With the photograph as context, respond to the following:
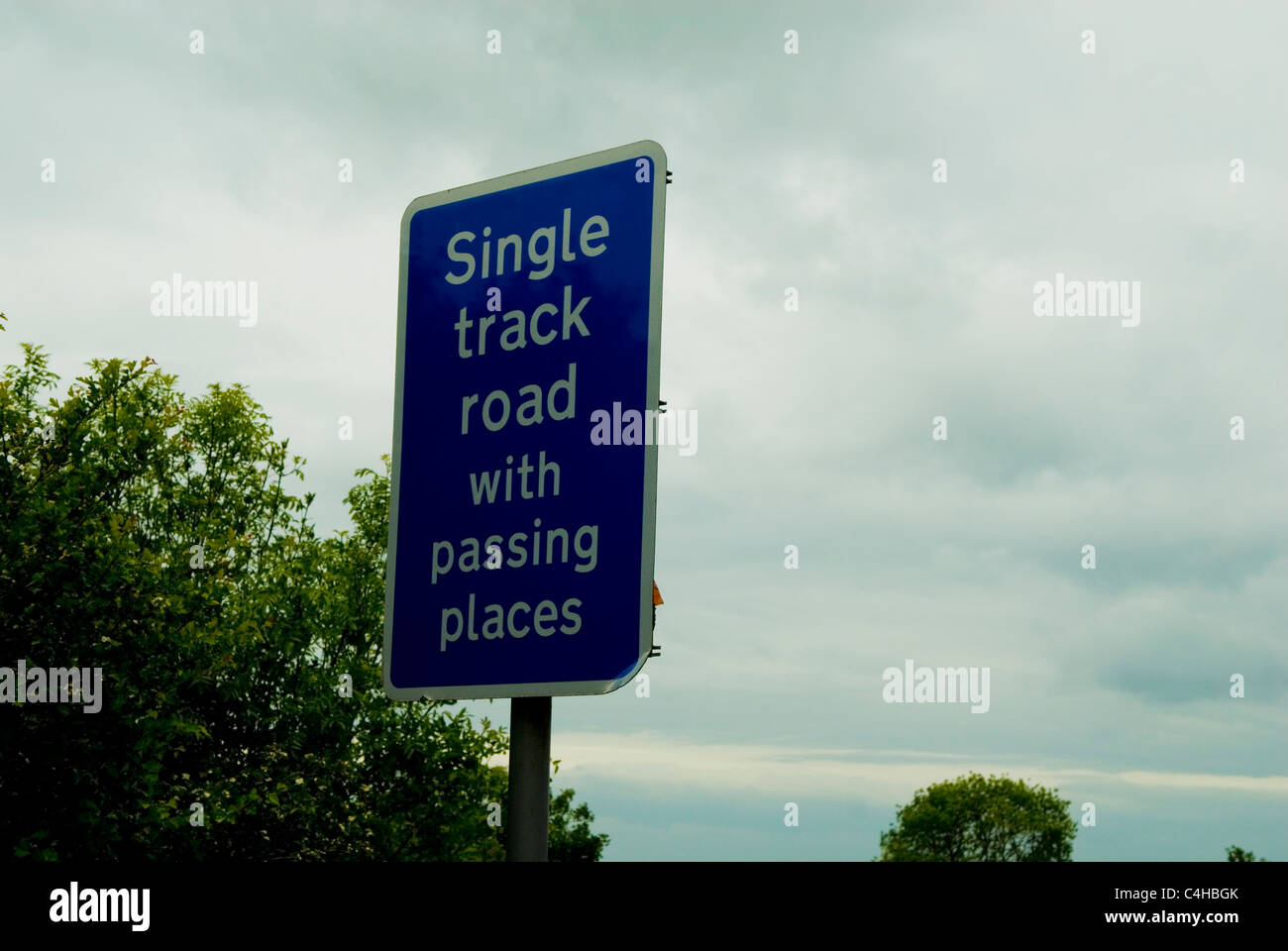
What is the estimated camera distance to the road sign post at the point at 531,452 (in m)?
3.78

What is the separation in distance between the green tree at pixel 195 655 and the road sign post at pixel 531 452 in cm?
1346

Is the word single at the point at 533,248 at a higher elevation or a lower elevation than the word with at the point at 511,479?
higher

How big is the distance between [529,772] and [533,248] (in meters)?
1.74

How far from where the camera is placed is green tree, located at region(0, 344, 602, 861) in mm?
16688

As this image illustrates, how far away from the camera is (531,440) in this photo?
3982mm

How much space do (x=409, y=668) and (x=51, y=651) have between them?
48.3ft

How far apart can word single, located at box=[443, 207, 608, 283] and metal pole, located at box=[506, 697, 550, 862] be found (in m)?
1.43
